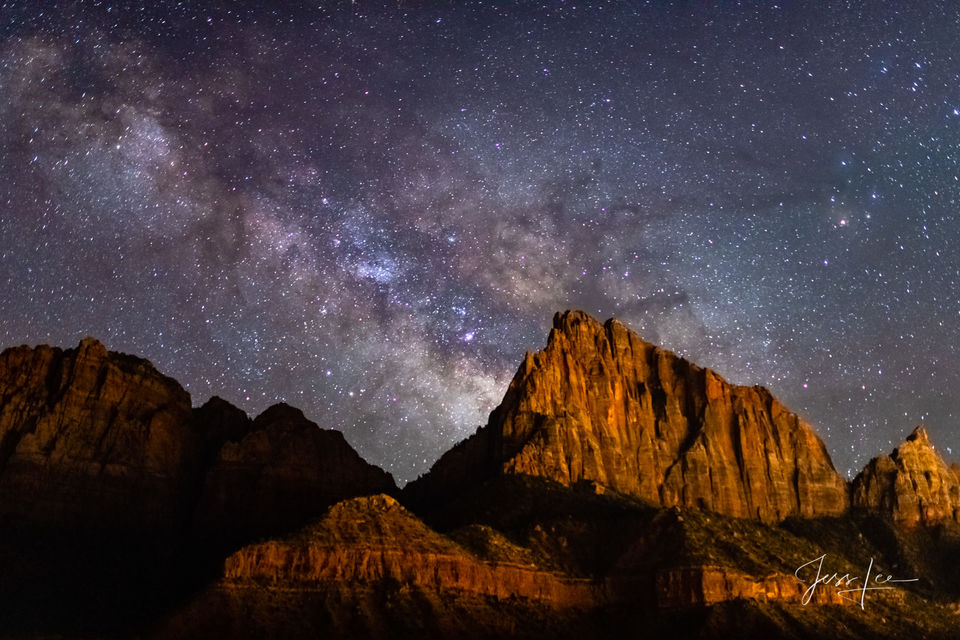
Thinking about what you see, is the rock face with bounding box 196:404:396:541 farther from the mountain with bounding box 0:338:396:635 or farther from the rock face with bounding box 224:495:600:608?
the rock face with bounding box 224:495:600:608

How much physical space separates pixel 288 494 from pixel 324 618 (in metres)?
67.2

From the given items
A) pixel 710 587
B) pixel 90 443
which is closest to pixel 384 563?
pixel 710 587

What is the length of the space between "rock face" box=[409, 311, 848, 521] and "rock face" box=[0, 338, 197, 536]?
41430 mm

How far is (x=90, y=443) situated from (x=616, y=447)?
Result: 80.1 meters

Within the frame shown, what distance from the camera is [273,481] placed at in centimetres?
18638

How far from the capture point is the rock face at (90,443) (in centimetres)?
16375

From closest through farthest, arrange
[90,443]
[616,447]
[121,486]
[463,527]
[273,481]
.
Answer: [463,527]
[121,486]
[90,443]
[616,447]
[273,481]

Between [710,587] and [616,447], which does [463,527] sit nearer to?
[710,587]

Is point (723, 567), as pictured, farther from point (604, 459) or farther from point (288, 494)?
point (288, 494)

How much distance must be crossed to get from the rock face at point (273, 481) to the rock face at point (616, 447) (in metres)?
13.5

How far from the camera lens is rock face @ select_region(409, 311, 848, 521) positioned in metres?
175

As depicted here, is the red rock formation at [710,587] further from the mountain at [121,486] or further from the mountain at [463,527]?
the mountain at [121,486]
